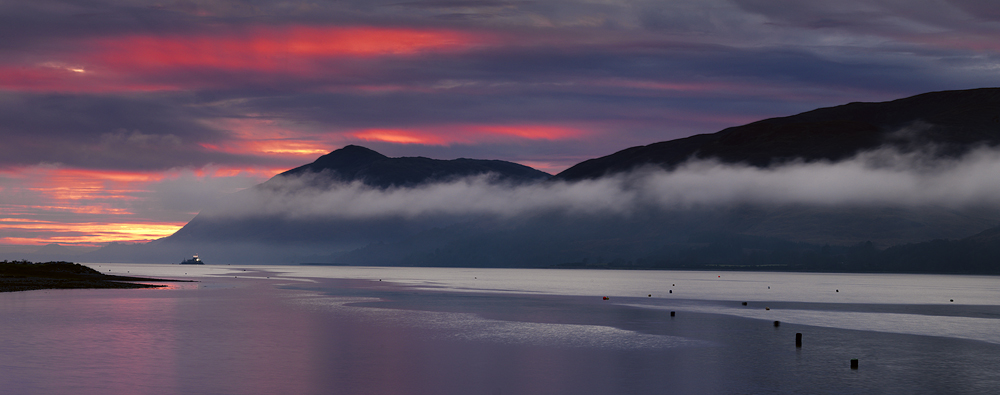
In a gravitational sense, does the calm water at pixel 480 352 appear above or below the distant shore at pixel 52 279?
below

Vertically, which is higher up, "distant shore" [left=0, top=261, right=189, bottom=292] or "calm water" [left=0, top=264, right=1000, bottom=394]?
"distant shore" [left=0, top=261, right=189, bottom=292]

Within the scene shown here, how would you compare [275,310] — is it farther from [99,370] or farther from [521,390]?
[521,390]

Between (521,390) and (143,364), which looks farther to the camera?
(143,364)

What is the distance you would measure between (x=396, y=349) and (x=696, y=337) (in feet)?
71.1

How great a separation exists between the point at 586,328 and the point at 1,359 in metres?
39.0

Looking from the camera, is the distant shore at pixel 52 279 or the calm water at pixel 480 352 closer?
the calm water at pixel 480 352

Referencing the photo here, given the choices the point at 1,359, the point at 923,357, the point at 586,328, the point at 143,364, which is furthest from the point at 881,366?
the point at 1,359

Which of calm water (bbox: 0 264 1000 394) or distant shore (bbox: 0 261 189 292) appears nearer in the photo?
calm water (bbox: 0 264 1000 394)

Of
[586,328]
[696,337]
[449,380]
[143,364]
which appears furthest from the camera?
[586,328]

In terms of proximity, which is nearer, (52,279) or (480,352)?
(480,352)

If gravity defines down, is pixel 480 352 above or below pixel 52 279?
below

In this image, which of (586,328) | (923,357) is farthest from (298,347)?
(923,357)

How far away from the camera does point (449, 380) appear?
37469mm

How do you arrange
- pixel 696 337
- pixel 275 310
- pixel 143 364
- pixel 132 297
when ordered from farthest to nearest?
pixel 132 297 < pixel 275 310 < pixel 696 337 < pixel 143 364
